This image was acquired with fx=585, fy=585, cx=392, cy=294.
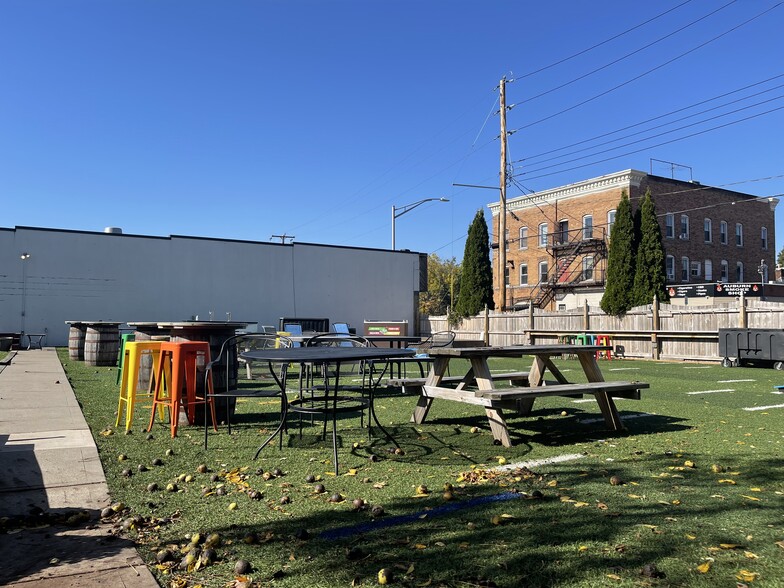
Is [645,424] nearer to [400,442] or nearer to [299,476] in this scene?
[400,442]

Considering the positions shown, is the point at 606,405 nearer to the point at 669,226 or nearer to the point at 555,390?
the point at 555,390

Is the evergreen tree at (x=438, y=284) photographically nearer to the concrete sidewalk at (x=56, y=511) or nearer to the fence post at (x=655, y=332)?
the fence post at (x=655, y=332)

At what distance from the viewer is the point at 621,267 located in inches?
993

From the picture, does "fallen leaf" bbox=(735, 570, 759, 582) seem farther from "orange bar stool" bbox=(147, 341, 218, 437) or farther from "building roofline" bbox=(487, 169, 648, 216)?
"building roofline" bbox=(487, 169, 648, 216)

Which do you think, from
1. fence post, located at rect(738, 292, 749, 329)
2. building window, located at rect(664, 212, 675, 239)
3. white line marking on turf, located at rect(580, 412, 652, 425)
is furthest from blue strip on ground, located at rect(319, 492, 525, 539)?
building window, located at rect(664, 212, 675, 239)

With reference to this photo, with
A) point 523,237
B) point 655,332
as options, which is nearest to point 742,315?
point 655,332

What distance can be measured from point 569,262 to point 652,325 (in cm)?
1762

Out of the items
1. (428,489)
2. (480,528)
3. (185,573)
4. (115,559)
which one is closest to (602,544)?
(480,528)

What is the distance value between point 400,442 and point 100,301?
1033 inches

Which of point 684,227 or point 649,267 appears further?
point 684,227

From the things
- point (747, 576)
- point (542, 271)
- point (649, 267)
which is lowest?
point (747, 576)

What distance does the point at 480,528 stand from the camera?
10.5ft

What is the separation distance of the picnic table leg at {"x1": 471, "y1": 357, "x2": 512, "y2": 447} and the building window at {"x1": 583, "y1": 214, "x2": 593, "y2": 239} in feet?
110

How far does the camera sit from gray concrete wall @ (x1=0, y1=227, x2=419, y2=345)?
2666cm
